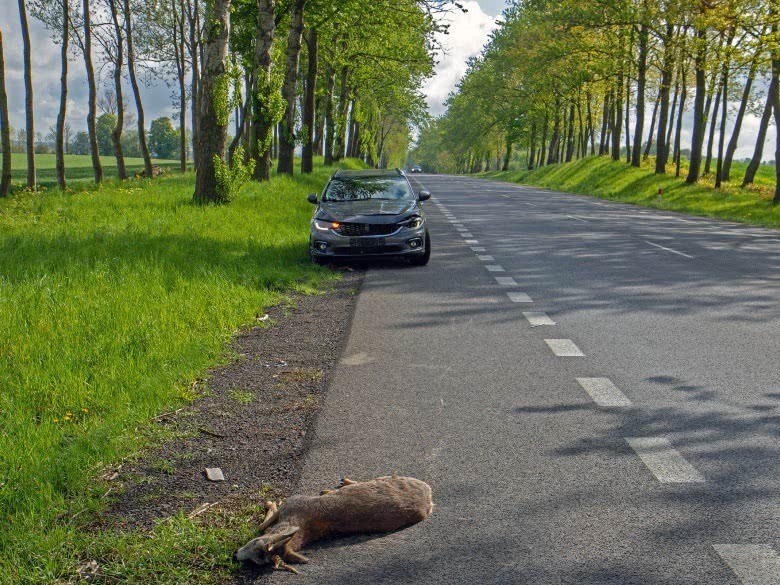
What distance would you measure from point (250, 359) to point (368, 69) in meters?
45.7

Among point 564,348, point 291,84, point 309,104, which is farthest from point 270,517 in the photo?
Answer: point 309,104

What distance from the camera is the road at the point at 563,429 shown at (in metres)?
3.52

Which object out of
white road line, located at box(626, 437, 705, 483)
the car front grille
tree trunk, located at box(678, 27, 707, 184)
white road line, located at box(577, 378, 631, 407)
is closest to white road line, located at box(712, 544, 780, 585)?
white road line, located at box(626, 437, 705, 483)

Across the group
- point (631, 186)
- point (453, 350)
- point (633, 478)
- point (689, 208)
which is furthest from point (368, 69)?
point (633, 478)

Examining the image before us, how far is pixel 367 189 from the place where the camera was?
14227 mm

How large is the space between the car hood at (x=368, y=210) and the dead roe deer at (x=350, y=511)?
29.9 feet

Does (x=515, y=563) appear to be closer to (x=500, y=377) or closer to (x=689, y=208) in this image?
(x=500, y=377)

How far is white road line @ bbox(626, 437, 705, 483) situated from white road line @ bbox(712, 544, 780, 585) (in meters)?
0.76

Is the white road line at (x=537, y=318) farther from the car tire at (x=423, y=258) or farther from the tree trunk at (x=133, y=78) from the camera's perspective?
the tree trunk at (x=133, y=78)

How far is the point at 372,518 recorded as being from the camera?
3848 mm

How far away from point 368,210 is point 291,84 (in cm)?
1730

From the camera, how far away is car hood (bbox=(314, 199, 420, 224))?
1288 centimetres

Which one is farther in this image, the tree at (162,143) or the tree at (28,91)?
the tree at (162,143)

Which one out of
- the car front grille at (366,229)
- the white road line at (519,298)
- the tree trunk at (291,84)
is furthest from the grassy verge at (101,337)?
the tree trunk at (291,84)
